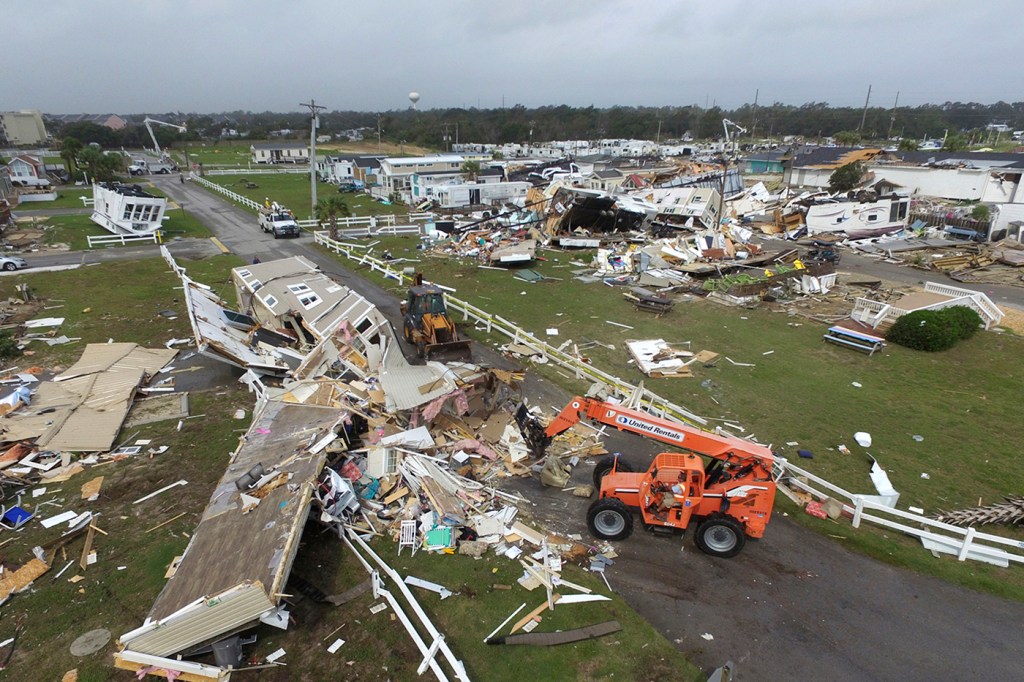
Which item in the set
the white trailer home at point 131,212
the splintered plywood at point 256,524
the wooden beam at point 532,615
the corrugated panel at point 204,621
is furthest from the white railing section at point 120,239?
the wooden beam at point 532,615

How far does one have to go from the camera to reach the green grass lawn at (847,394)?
11.7 metres

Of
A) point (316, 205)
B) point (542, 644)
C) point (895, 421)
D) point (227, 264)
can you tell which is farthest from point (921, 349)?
point (316, 205)

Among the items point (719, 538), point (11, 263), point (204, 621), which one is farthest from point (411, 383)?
point (11, 263)

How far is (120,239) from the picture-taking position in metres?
34.8

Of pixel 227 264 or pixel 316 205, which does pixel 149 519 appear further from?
pixel 316 205

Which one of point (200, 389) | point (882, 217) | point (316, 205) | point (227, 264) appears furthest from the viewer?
point (316, 205)

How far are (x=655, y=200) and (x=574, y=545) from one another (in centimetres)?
3857

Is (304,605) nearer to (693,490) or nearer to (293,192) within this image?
(693,490)

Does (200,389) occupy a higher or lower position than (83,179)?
lower

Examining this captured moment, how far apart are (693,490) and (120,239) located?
41.1 meters

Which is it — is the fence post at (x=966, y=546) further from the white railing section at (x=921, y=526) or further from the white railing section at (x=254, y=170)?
the white railing section at (x=254, y=170)

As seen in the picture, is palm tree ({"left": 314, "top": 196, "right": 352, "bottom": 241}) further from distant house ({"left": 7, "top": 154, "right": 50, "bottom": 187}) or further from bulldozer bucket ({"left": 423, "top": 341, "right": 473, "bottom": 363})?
distant house ({"left": 7, "top": 154, "right": 50, "bottom": 187})

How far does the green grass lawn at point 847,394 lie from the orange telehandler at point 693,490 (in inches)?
95.2

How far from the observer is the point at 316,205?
135ft
